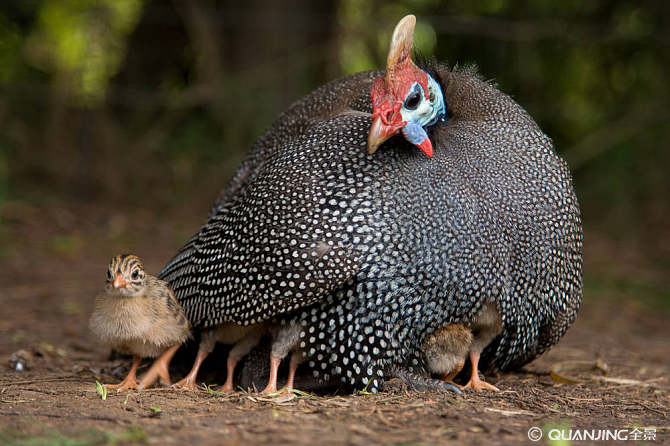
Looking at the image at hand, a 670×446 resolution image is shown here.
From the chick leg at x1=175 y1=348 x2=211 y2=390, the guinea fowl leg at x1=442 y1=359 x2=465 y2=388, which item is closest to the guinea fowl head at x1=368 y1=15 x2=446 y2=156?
the guinea fowl leg at x1=442 y1=359 x2=465 y2=388

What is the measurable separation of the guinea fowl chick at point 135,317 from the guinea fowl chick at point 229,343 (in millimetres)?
120

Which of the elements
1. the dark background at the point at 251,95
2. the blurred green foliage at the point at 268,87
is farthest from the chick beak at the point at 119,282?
the blurred green foliage at the point at 268,87

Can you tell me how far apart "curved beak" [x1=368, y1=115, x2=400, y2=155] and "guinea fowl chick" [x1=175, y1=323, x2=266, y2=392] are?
3.54 ft

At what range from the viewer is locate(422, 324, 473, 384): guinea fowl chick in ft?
13.1

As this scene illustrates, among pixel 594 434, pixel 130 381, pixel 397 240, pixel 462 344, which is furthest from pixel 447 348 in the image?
pixel 130 381

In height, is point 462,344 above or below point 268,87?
below

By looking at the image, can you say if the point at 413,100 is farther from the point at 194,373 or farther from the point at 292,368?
the point at 194,373

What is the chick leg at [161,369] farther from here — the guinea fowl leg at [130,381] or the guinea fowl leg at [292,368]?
the guinea fowl leg at [292,368]

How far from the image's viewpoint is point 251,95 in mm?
9922

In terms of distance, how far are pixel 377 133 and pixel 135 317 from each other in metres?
1.61

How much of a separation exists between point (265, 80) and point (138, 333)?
6.08 meters

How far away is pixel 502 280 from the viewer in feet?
13.0

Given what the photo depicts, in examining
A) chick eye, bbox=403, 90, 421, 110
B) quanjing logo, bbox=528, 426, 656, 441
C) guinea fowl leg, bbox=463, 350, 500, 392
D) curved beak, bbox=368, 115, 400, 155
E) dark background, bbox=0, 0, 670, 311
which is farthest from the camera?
dark background, bbox=0, 0, 670, 311

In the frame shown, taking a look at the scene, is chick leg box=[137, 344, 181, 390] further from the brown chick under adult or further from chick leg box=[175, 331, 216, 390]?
the brown chick under adult
